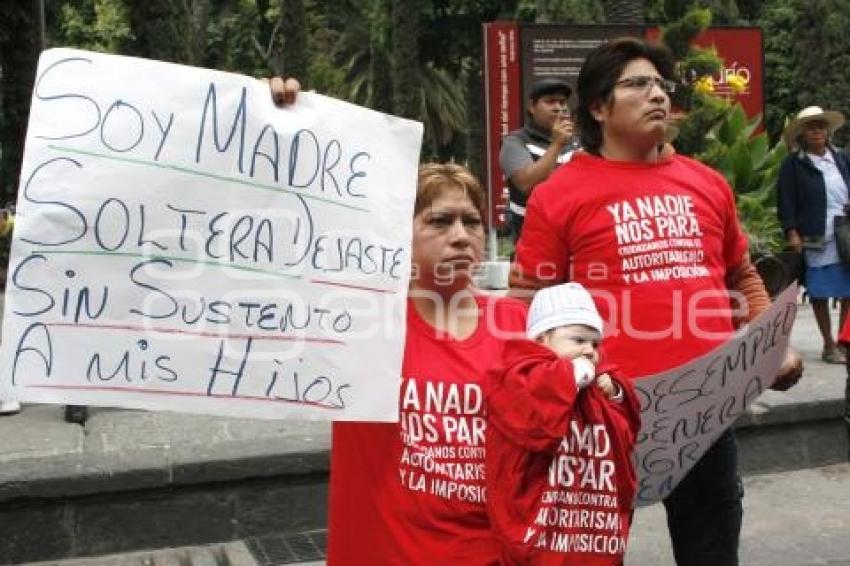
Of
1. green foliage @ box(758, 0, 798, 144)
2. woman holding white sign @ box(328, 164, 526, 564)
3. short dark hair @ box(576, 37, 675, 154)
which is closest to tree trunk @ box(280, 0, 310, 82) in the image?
green foliage @ box(758, 0, 798, 144)

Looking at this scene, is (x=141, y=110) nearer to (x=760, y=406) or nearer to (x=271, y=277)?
(x=271, y=277)

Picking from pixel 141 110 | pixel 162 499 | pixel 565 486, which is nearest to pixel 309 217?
pixel 141 110

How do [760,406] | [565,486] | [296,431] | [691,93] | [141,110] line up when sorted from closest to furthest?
1. [565,486]
2. [141,110]
3. [296,431]
4. [760,406]
5. [691,93]

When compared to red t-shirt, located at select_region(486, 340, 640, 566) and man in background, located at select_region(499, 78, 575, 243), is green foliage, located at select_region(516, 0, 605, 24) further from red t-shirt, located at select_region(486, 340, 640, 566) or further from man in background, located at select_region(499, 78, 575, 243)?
red t-shirt, located at select_region(486, 340, 640, 566)

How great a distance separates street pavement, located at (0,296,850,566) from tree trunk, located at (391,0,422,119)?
1575cm

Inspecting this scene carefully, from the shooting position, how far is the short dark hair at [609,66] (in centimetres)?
293

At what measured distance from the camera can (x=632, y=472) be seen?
2258mm

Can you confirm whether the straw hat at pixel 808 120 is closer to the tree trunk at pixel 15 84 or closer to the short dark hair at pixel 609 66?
the short dark hair at pixel 609 66

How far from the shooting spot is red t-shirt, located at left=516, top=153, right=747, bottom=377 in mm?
2812

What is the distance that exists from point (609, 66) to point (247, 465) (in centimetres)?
246

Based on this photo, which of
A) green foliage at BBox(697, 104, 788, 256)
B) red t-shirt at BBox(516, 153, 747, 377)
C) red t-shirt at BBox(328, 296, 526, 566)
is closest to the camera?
red t-shirt at BBox(328, 296, 526, 566)

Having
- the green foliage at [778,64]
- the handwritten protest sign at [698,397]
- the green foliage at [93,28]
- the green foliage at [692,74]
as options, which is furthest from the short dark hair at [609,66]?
the green foliage at [93,28]

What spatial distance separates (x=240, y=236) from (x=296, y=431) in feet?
9.26

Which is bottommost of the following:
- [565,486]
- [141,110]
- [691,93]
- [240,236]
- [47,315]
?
[565,486]
